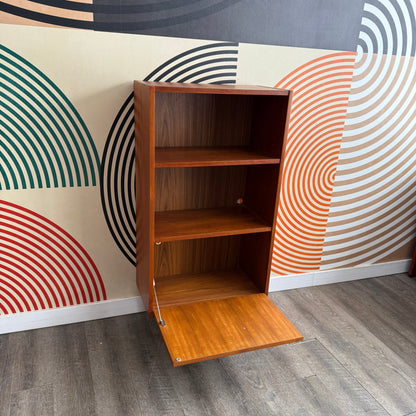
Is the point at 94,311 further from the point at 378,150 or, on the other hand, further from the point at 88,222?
the point at 378,150

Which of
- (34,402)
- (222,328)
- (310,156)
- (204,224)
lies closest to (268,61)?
(310,156)

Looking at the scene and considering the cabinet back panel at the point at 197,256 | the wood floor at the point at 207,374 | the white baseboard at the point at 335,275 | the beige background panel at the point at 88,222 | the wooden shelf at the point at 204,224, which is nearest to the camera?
the wood floor at the point at 207,374

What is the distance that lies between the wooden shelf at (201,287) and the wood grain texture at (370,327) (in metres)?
0.45

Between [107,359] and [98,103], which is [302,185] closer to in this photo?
[98,103]

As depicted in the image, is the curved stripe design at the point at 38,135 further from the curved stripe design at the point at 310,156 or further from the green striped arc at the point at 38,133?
the curved stripe design at the point at 310,156

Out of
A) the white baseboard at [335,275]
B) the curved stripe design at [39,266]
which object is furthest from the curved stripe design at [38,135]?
the white baseboard at [335,275]

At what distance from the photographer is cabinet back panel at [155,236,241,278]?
2289 mm

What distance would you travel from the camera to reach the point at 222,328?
5.97 feet

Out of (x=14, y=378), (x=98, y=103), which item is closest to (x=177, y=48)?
(x=98, y=103)

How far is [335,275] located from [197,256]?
1167 mm

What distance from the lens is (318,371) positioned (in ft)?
6.70

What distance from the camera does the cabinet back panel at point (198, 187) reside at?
2135 millimetres

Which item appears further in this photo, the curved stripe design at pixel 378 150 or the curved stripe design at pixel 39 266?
the curved stripe design at pixel 378 150

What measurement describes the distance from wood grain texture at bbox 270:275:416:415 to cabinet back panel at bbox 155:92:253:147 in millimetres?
1189
